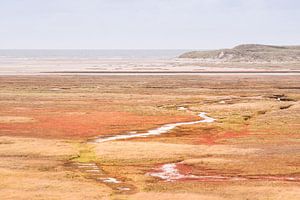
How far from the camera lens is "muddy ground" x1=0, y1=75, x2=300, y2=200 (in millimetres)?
40906

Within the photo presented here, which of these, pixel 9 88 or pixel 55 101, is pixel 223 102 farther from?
pixel 9 88

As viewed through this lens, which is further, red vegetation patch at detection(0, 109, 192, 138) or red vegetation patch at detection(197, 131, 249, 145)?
red vegetation patch at detection(0, 109, 192, 138)

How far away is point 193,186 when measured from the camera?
41562 millimetres

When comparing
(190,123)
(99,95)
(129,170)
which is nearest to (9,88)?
(99,95)

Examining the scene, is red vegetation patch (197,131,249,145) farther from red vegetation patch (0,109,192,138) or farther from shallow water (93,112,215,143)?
red vegetation patch (0,109,192,138)

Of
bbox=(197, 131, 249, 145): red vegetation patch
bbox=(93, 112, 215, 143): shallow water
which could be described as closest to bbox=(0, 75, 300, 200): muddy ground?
bbox=(197, 131, 249, 145): red vegetation patch

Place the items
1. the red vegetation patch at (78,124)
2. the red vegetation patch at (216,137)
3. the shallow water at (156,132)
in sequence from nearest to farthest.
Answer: the red vegetation patch at (216,137)
the shallow water at (156,132)
the red vegetation patch at (78,124)

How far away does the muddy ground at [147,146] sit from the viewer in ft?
134

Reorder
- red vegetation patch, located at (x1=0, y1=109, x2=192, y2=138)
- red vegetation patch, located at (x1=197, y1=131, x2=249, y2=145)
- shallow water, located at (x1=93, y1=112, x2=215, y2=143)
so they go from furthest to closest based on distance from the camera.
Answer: red vegetation patch, located at (x1=0, y1=109, x2=192, y2=138) → shallow water, located at (x1=93, y1=112, x2=215, y2=143) → red vegetation patch, located at (x1=197, y1=131, x2=249, y2=145)

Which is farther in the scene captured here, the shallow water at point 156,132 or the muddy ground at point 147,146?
the shallow water at point 156,132

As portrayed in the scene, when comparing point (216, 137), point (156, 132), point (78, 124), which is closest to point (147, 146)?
point (216, 137)

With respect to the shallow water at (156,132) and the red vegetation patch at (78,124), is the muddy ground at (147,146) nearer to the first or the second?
the red vegetation patch at (78,124)

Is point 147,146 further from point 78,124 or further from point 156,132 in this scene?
point 78,124

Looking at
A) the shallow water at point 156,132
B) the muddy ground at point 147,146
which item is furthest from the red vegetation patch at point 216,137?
the shallow water at point 156,132
